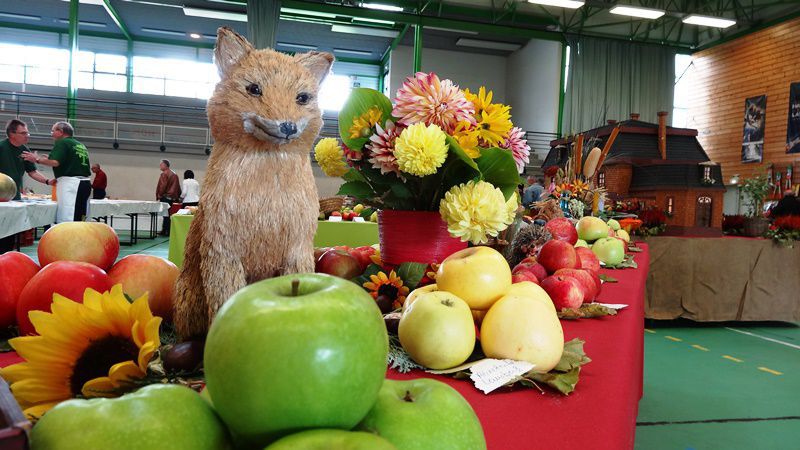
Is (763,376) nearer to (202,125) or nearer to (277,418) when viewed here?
(277,418)

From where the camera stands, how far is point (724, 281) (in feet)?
17.4

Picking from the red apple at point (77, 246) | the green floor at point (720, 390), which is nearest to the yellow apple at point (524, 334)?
the red apple at point (77, 246)

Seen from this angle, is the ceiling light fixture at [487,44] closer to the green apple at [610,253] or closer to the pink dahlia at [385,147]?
the green apple at [610,253]

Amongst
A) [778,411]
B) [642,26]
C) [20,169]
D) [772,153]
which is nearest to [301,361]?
[778,411]

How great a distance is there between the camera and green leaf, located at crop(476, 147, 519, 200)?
4.48 ft

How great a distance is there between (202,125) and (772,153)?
15.7 metres

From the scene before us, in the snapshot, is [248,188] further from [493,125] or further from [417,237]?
[493,125]

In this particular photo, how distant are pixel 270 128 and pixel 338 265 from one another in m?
0.53

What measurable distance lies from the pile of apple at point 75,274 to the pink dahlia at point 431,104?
2.23ft

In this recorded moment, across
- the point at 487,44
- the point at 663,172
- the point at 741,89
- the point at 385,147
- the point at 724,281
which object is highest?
the point at 487,44

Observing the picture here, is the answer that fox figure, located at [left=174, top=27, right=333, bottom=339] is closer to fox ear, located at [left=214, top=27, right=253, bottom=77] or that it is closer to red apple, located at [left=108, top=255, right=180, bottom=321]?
fox ear, located at [left=214, top=27, right=253, bottom=77]

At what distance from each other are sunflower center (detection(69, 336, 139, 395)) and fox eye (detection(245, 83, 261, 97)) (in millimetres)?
448

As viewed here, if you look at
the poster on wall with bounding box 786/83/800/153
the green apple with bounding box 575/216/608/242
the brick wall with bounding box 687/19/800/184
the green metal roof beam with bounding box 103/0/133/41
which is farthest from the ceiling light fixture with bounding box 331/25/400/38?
the green apple with bounding box 575/216/608/242

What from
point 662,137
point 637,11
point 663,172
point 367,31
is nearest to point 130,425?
point 663,172
